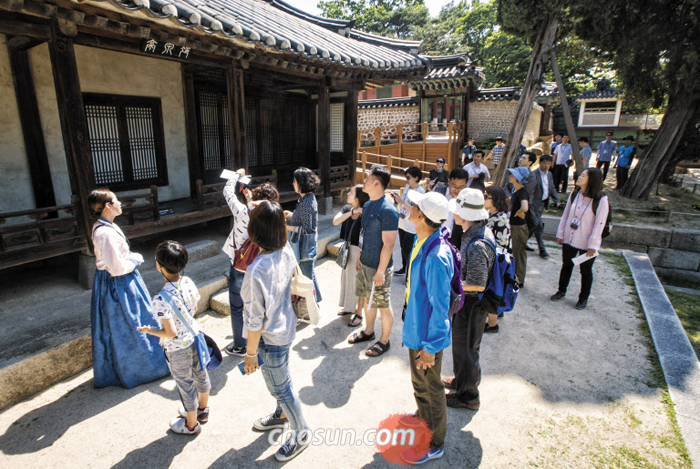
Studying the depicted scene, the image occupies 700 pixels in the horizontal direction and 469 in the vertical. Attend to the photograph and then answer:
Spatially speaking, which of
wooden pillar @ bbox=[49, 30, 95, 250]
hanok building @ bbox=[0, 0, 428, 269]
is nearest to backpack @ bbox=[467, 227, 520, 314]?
hanok building @ bbox=[0, 0, 428, 269]

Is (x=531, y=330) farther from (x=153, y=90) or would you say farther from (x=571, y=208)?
(x=153, y=90)

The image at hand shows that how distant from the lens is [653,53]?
10.0 meters

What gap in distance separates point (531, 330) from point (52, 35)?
642cm

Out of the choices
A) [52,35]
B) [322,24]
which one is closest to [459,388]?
[52,35]

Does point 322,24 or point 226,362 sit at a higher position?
point 322,24

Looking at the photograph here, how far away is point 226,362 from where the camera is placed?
13.0 ft

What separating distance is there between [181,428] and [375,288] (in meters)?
2.05

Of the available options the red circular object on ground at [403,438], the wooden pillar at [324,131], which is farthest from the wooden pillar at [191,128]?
the red circular object on ground at [403,438]

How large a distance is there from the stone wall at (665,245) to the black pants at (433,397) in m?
7.89

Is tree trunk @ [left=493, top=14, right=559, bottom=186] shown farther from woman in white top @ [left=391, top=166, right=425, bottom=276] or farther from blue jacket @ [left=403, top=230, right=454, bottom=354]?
blue jacket @ [left=403, top=230, right=454, bottom=354]

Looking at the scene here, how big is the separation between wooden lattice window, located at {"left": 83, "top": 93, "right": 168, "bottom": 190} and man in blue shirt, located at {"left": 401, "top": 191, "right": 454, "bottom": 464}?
5.70 m

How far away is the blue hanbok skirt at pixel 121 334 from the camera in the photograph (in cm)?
332

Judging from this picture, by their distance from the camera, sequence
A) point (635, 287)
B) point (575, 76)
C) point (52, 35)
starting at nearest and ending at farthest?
point (52, 35) < point (635, 287) < point (575, 76)

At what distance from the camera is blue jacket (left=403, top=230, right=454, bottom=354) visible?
246 centimetres
